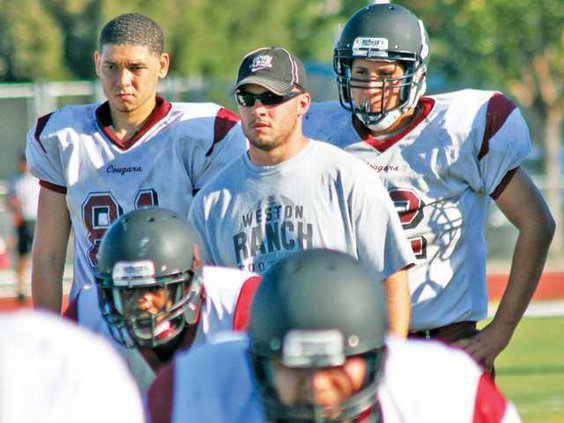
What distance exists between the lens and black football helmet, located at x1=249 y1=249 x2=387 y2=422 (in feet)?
8.43

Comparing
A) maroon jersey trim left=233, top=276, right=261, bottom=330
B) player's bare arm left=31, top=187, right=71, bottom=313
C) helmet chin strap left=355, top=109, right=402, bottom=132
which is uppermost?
helmet chin strap left=355, top=109, right=402, bottom=132

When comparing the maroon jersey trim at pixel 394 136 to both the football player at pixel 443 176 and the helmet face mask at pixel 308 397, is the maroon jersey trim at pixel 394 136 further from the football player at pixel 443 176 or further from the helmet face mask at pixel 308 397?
the helmet face mask at pixel 308 397

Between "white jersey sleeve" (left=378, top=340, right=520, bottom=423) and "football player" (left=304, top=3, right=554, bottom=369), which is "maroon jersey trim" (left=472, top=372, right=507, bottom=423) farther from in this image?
"football player" (left=304, top=3, right=554, bottom=369)

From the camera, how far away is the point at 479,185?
4836 mm

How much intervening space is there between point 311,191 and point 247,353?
1.69 m

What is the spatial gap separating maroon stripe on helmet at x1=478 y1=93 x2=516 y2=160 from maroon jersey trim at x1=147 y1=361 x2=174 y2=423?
2222mm

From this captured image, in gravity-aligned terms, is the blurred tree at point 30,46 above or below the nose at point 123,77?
below

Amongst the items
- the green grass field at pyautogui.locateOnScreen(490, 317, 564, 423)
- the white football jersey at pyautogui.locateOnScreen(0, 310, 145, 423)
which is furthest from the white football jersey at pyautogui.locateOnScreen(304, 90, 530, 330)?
the green grass field at pyautogui.locateOnScreen(490, 317, 564, 423)

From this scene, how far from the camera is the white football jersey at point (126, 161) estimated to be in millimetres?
5105

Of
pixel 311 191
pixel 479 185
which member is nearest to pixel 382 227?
pixel 311 191

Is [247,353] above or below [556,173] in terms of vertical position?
above

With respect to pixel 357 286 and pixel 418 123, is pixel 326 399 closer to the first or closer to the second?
pixel 357 286

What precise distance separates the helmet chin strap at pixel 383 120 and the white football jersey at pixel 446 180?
64 millimetres

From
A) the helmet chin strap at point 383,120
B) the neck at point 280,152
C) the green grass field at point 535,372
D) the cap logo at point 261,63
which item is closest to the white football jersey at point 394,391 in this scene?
the neck at point 280,152
